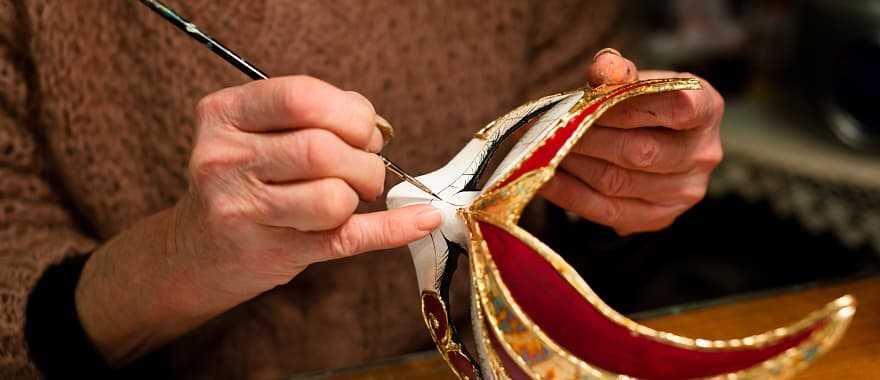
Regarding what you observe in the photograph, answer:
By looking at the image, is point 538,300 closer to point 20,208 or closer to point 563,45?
point 20,208

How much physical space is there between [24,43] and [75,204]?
0.22 meters

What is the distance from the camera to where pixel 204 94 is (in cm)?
96

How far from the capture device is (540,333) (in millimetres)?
561

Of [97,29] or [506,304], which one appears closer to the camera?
[506,304]

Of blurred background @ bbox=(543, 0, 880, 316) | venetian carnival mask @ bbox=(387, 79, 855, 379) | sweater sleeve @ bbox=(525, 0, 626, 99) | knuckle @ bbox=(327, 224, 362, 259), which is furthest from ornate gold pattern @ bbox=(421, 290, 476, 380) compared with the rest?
sweater sleeve @ bbox=(525, 0, 626, 99)

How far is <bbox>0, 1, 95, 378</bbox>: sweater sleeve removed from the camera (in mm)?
799

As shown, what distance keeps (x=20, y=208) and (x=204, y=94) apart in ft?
0.83

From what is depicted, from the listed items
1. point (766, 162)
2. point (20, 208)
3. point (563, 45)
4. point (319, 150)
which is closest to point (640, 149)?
point (319, 150)

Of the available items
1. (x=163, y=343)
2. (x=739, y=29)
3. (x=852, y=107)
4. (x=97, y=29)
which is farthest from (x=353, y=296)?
(x=739, y=29)

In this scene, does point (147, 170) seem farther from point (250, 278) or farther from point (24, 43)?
point (250, 278)

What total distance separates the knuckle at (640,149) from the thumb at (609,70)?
76 millimetres

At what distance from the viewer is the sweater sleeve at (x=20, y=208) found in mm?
799

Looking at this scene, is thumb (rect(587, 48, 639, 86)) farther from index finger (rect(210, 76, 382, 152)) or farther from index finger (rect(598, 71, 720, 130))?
index finger (rect(210, 76, 382, 152))

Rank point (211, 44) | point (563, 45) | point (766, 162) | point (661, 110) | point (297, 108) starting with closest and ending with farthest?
point (297, 108) < point (211, 44) < point (661, 110) < point (563, 45) < point (766, 162)
